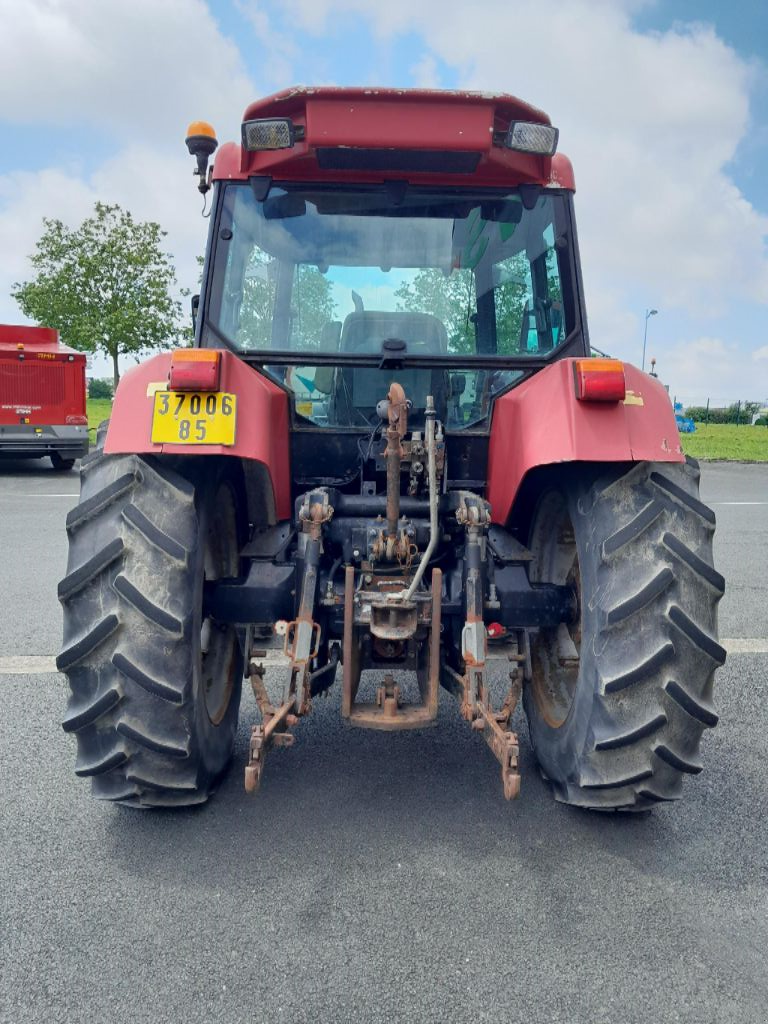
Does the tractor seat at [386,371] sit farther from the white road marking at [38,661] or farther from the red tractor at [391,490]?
the white road marking at [38,661]

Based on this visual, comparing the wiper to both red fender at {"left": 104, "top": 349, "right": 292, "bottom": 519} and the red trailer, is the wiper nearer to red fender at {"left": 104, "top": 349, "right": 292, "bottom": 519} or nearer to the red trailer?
red fender at {"left": 104, "top": 349, "right": 292, "bottom": 519}

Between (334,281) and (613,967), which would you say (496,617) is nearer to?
(613,967)

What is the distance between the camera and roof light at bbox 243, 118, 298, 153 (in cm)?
305

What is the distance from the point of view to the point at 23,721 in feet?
12.7

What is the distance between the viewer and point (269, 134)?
3.08 m

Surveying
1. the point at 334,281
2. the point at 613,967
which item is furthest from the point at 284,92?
the point at 613,967

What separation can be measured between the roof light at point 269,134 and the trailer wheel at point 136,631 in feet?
4.11

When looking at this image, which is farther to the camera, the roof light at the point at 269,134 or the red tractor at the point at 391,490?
the roof light at the point at 269,134

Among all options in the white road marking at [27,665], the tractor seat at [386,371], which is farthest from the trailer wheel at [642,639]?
the white road marking at [27,665]

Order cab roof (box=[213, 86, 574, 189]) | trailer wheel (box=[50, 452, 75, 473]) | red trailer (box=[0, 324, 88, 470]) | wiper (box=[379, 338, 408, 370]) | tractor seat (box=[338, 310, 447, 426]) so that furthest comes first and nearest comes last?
trailer wheel (box=[50, 452, 75, 473]), red trailer (box=[0, 324, 88, 470]), tractor seat (box=[338, 310, 447, 426]), wiper (box=[379, 338, 408, 370]), cab roof (box=[213, 86, 574, 189])

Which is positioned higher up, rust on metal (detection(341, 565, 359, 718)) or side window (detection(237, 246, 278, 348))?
side window (detection(237, 246, 278, 348))

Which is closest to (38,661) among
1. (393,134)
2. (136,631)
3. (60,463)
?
(136,631)

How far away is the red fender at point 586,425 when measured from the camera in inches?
104

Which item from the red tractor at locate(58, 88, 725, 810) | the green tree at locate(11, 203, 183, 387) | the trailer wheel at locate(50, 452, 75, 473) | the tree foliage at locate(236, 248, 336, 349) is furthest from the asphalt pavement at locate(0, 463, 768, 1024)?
the green tree at locate(11, 203, 183, 387)
